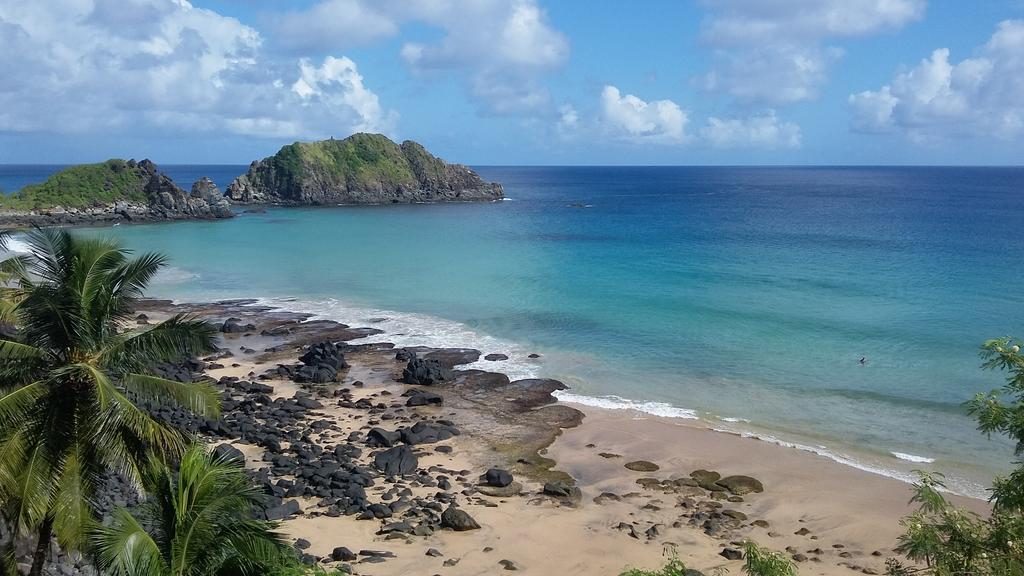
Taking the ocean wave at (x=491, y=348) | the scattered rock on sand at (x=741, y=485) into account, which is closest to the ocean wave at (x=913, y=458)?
the ocean wave at (x=491, y=348)

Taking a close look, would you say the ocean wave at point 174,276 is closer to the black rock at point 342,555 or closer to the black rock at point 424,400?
the black rock at point 424,400

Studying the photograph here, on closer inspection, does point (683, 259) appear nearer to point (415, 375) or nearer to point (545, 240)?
point (545, 240)

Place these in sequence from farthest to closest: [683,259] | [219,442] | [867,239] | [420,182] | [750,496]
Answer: [420,182] → [867,239] → [683,259] → [219,442] → [750,496]

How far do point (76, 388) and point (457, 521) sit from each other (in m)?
10.9

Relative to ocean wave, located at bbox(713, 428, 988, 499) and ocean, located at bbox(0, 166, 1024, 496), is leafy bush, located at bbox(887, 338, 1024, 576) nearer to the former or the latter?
ocean wave, located at bbox(713, 428, 988, 499)

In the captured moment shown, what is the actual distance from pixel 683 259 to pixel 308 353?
39.2 metres

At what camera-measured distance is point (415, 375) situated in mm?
32625

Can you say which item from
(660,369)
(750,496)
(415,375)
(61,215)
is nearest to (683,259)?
(660,369)

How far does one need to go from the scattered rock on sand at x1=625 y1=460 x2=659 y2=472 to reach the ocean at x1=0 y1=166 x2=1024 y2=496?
16.1 feet

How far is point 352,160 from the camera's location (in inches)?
5182

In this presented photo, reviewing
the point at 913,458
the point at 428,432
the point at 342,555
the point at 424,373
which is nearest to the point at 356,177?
the point at 424,373

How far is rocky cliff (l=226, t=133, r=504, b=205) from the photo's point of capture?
125 meters

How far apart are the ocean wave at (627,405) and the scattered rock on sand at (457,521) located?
11.3m

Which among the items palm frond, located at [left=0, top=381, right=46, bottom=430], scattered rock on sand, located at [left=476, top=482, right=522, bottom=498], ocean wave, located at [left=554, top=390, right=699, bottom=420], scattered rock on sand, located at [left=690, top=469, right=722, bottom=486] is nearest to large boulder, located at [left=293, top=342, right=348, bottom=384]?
ocean wave, located at [left=554, top=390, right=699, bottom=420]
